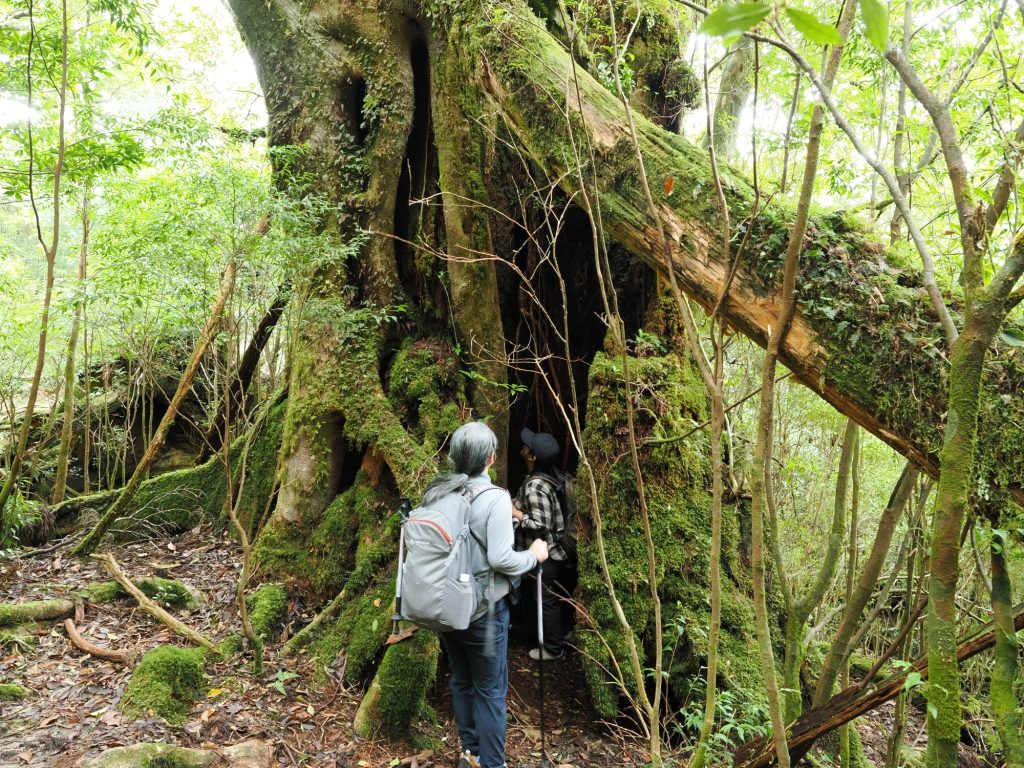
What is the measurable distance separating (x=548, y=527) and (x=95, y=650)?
3.24 m

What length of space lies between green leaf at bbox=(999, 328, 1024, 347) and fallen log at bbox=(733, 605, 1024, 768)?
98 cm

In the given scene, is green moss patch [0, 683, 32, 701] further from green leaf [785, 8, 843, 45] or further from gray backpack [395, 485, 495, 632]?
green leaf [785, 8, 843, 45]

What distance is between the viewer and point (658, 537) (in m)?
4.70

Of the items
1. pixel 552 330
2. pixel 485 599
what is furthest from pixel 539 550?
pixel 552 330

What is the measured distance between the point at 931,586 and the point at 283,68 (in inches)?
251

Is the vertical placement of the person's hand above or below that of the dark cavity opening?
below

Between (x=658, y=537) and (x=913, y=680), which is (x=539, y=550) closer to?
(x=658, y=537)

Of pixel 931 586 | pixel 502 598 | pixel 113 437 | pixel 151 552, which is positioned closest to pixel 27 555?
pixel 151 552

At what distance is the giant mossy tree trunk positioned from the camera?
368 centimetres

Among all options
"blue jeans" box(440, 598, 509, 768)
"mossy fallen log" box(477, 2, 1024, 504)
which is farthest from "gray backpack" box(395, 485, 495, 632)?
"mossy fallen log" box(477, 2, 1024, 504)

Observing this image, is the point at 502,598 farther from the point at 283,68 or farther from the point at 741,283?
the point at 283,68

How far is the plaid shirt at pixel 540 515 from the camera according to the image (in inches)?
194

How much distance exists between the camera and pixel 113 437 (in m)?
9.34

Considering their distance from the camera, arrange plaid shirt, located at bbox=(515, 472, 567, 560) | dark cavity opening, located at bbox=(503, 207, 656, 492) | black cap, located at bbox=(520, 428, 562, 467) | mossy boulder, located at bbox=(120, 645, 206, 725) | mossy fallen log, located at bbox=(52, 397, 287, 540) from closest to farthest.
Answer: mossy boulder, located at bbox=(120, 645, 206, 725) → plaid shirt, located at bbox=(515, 472, 567, 560) → black cap, located at bbox=(520, 428, 562, 467) → dark cavity opening, located at bbox=(503, 207, 656, 492) → mossy fallen log, located at bbox=(52, 397, 287, 540)
